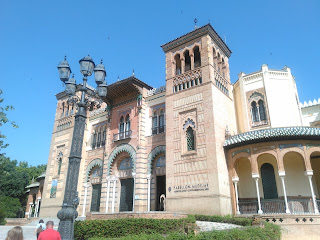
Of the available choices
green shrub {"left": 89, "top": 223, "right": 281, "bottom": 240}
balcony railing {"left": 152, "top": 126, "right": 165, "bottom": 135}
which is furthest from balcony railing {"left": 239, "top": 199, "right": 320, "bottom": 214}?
balcony railing {"left": 152, "top": 126, "right": 165, "bottom": 135}

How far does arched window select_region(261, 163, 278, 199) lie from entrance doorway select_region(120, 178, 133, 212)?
8.65 meters

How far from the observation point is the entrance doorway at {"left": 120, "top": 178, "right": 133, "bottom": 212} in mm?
18369

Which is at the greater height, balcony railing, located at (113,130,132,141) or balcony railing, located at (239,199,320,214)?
balcony railing, located at (113,130,132,141)

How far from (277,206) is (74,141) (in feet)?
37.2

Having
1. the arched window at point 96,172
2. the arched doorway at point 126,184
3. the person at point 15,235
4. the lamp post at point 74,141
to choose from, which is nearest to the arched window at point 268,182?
the arched doorway at point 126,184

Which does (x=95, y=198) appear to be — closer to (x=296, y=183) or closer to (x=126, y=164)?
(x=126, y=164)

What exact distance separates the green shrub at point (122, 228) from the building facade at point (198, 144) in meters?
4.18

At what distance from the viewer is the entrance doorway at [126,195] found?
60.3ft

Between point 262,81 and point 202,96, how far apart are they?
16.0 ft

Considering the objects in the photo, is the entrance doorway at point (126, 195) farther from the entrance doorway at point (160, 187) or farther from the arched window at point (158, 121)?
the arched window at point (158, 121)

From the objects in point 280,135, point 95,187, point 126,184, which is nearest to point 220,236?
point 280,135

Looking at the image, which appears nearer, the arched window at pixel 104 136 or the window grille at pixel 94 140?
the arched window at pixel 104 136

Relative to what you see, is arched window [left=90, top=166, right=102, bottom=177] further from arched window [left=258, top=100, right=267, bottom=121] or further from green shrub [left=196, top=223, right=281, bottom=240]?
green shrub [left=196, top=223, right=281, bottom=240]

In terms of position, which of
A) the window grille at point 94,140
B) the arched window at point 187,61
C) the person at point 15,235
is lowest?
the person at point 15,235
